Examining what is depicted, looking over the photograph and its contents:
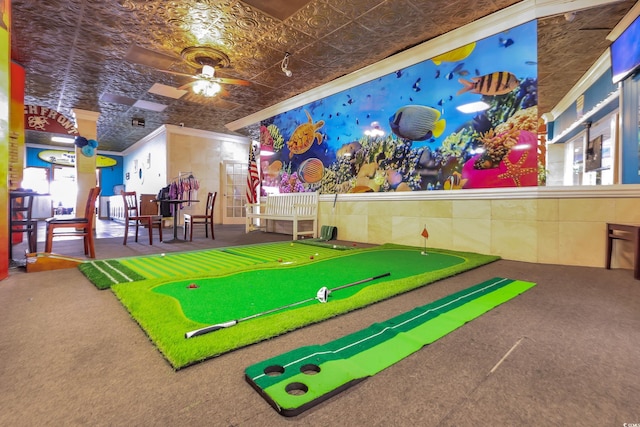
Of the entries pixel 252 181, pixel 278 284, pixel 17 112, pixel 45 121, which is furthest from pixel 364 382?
pixel 45 121

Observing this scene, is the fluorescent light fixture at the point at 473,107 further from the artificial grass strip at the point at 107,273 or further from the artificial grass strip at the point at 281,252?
the artificial grass strip at the point at 107,273

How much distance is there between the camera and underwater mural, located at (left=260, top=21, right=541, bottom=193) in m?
3.96

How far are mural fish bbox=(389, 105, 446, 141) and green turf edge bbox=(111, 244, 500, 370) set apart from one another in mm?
2910

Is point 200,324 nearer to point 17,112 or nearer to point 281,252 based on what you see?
point 281,252

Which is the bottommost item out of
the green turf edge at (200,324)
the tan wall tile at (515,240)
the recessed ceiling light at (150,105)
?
the green turf edge at (200,324)

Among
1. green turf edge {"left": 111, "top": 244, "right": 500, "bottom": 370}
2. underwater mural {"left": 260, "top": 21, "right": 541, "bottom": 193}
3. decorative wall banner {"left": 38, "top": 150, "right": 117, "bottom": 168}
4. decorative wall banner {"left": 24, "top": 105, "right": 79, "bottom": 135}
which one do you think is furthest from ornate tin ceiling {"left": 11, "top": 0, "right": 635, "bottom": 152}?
decorative wall banner {"left": 38, "top": 150, "right": 117, "bottom": 168}

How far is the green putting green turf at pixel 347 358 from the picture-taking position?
1.10m

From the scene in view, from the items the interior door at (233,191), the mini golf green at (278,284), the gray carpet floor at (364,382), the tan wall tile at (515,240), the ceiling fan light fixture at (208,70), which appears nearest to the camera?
the gray carpet floor at (364,382)

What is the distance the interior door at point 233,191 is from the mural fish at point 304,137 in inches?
159

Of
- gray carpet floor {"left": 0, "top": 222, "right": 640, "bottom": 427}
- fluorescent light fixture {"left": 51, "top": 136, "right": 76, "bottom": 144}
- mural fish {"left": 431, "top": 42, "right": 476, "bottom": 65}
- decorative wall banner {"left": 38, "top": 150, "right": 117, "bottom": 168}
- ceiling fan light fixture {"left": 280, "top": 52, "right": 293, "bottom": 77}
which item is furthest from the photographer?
decorative wall banner {"left": 38, "top": 150, "right": 117, "bottom": 168}

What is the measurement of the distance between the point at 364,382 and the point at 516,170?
12.7ft

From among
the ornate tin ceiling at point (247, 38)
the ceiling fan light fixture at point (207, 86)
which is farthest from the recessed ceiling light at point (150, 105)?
the ceiling fan light fixture at point (207, 86)

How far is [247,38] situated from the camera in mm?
4703

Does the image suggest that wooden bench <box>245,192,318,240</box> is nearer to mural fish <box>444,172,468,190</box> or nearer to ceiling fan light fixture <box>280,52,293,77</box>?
ceiling fan light fixture <box>280,52,293,77</box>
